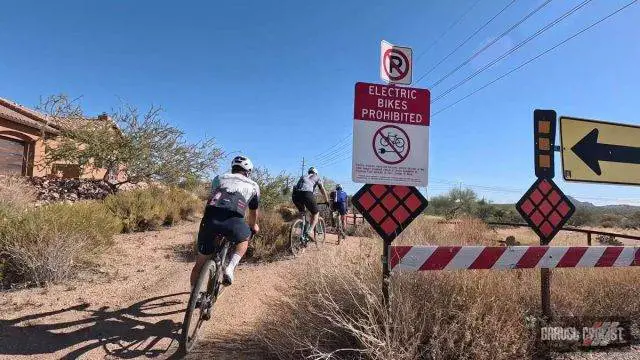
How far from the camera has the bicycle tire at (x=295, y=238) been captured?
8684mm

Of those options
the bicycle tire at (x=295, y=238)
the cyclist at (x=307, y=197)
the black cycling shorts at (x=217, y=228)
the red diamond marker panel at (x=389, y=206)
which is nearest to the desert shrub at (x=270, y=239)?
the bicycle tire at (x=295, y=238)

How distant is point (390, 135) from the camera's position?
12.3ft

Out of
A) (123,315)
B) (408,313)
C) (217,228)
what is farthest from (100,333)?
(408,313)

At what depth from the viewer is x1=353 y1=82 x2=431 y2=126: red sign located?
3.69 m

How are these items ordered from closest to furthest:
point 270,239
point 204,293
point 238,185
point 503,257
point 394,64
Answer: point 503,257, point 394,64, point 204,293, point 238,185, point 270,239

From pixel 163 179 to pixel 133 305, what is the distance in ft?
45.9

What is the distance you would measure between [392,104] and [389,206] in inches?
36.2

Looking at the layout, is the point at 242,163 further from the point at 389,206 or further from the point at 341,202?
the point at 341,202

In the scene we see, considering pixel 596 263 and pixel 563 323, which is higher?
pixel 596 263

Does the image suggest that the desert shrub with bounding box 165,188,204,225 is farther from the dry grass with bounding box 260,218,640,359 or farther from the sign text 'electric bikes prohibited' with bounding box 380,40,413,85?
the sign text 'electric bikes prohibited' with bounding box 380,40,413,85


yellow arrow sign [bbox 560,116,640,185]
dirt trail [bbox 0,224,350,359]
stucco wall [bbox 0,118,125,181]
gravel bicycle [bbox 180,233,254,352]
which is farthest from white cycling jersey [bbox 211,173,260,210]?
stucco wall [bbox 0,118,125,181]

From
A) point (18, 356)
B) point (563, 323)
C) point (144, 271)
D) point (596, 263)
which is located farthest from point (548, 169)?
point (144, 271)

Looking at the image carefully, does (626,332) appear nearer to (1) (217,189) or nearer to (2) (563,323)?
(2) (563,323)

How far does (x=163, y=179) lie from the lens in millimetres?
18531
